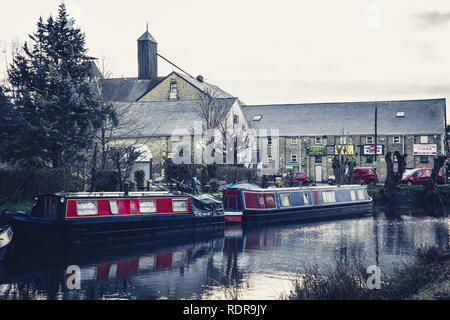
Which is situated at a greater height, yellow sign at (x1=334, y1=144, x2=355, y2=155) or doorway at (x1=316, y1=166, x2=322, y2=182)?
yellow sign at (x1=334, y1=144, x2=355, y2=155)

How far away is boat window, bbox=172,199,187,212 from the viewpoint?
82.2 feet

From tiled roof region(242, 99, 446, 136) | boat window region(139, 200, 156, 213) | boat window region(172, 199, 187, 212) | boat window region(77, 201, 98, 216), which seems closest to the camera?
boat window region(77, 201, 98, 216)

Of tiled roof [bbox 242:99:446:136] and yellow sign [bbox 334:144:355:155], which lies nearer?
tiled roof [bbox 242:99:446:136]

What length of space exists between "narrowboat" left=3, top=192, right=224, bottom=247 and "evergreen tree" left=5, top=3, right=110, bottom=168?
5084 millimetres

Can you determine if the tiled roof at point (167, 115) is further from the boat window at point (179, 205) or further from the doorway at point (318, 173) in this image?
the boat window at point (179, 205)

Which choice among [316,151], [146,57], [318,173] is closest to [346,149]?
[316,151]

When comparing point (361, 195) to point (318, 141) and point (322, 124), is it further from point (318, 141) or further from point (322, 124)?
point (322, 124)

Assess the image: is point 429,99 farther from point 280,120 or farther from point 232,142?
point 232,142

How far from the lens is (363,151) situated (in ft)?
206

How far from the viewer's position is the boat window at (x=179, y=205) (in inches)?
987

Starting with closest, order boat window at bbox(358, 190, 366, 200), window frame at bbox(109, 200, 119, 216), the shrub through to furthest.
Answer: window frame at bbox(109, 200, 119, 216), the shrub, boat window at bbox(358, 190, 366, 200)

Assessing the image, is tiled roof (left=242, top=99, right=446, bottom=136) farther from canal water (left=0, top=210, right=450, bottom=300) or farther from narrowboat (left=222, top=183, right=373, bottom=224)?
canal water (left=0, top=210, right=450, bottom=300)

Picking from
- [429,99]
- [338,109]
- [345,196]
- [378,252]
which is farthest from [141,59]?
[378,252]

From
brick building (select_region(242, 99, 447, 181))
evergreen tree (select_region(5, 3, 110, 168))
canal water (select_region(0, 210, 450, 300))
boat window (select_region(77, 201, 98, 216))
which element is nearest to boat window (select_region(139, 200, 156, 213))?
canal water (select_region(0, 210, 450, 300))
